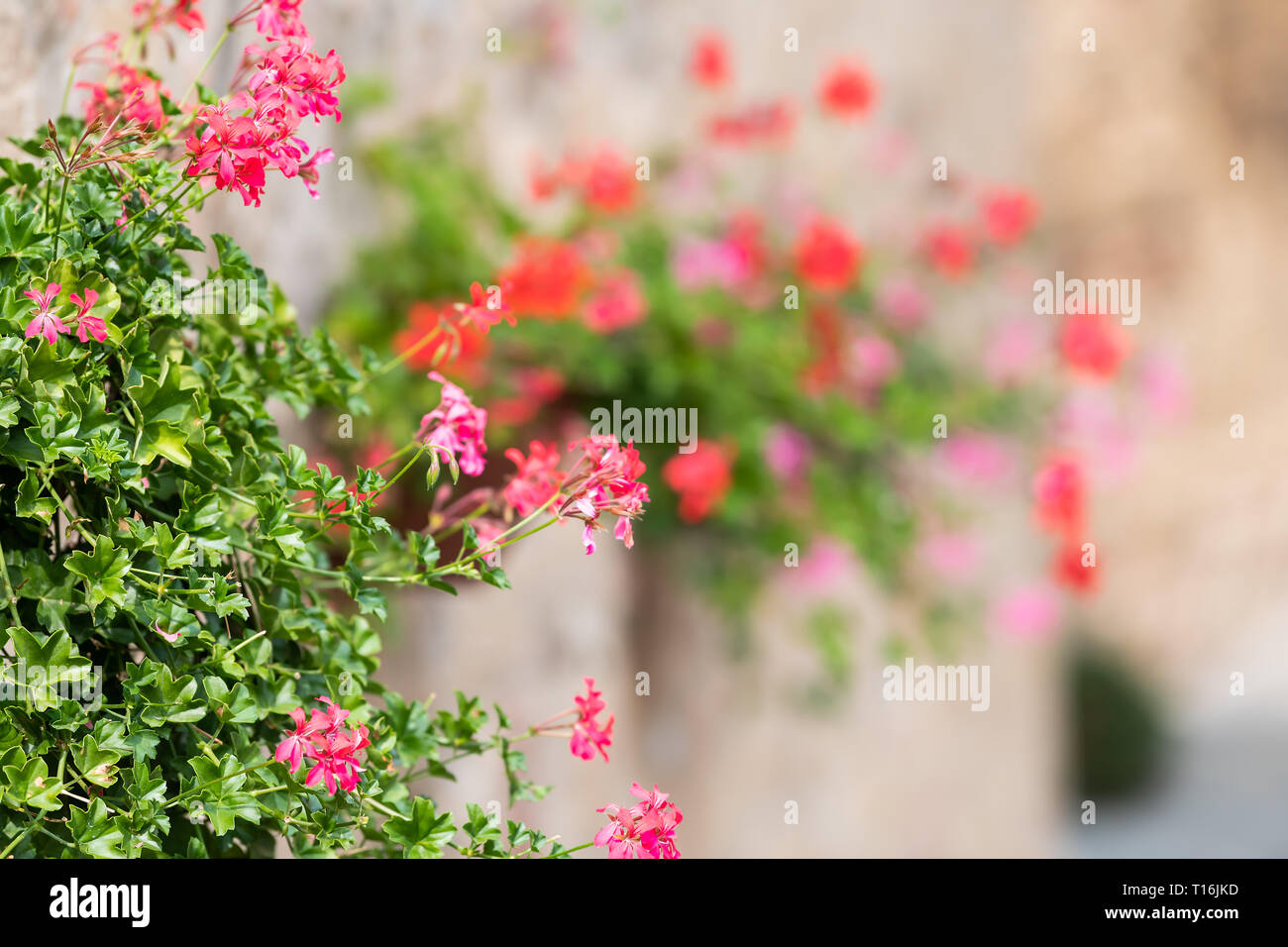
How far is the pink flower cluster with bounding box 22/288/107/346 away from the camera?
1.83ft

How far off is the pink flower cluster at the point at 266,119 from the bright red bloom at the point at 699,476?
1.18 meters

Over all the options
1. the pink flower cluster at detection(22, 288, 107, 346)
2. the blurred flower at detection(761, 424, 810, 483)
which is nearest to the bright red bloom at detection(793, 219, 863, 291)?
the blurred flower at detection(761, 424, 810, 483)

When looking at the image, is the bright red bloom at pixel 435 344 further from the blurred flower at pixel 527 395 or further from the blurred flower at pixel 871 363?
the blurred flower at pixel 871 363

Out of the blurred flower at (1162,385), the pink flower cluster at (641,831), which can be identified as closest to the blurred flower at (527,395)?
the pink flower cluster at (641,831)

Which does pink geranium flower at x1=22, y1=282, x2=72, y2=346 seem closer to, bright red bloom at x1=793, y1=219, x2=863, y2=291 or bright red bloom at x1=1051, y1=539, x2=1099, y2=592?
bright red bloom at x1=793, y1=219, x2=863, y2=291

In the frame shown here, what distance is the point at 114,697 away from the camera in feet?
2.02

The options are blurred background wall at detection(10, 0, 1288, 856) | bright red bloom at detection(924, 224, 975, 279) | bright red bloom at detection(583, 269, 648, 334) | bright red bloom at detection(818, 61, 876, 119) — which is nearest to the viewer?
bright red bloom at detection(583, 269, 648, 334)

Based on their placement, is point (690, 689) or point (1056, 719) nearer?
point (690, 689)

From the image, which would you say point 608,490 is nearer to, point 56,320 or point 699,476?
point 56,320

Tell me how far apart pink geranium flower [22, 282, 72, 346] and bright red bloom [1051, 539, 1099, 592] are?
1817 mm

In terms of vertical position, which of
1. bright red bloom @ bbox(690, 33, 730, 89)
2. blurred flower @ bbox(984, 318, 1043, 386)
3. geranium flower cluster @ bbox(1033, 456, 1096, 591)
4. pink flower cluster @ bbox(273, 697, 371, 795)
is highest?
bright red bloom @ bbox(690, 33, 730, 89)

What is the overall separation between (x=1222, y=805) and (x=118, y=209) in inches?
278

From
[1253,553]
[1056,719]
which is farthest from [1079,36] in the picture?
[1056,719]

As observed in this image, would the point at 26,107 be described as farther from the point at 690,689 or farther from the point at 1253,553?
the point at 1253,553
